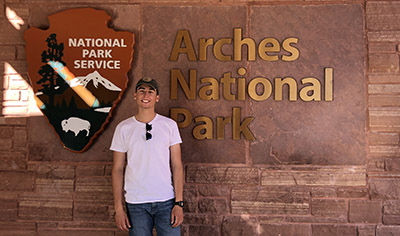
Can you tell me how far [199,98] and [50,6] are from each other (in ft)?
5.71

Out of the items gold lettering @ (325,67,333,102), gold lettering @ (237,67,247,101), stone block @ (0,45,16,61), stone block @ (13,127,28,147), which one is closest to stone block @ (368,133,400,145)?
gold lettering @ (325,67,333,102)

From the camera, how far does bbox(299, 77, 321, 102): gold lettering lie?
321 centimetres

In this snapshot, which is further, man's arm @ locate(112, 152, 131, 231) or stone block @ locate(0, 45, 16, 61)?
stone block @ locate(0, 45, 16, 61)

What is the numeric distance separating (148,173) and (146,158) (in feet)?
0.36

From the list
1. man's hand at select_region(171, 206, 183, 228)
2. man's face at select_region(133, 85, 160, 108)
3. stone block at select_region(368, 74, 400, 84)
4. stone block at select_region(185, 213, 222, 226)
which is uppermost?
stone block at select_region(368, 74, 400, 84)

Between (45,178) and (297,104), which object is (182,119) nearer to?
(297,104)

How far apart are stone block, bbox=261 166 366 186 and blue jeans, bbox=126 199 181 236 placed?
109cm

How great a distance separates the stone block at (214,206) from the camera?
323cm

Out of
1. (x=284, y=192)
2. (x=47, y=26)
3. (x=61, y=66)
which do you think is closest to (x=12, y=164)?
(x=61, y=66)

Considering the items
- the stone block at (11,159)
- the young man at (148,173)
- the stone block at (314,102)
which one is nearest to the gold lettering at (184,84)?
the stone block at (314,102)

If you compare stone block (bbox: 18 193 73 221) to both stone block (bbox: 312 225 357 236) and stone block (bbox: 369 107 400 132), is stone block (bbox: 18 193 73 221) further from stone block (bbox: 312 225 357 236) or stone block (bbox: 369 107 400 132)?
stone block (bbox: 369 107 400 132)

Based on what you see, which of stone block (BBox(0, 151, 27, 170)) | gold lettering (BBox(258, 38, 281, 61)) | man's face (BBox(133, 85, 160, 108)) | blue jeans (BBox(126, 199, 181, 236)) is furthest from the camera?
stone block (BBox(0, 151, 27, 170))

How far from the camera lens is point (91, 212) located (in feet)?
10.8

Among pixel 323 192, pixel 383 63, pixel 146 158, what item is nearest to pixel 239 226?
pixel 323 192
